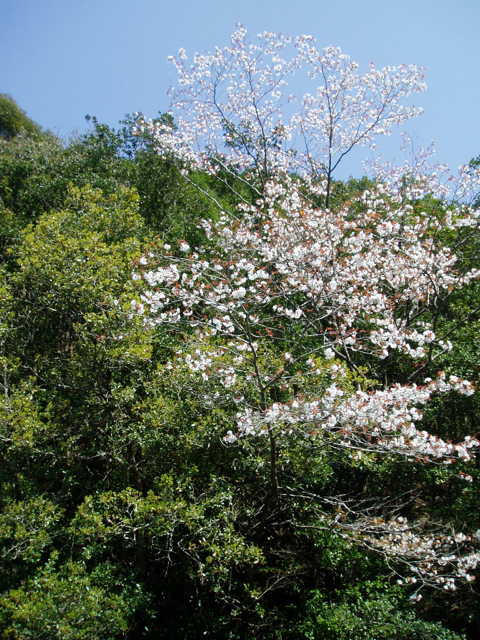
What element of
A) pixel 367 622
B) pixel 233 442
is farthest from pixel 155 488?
pixel 367 622

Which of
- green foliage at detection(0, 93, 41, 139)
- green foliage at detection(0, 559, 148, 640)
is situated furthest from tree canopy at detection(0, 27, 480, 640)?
green foliage at detection(0, 93, 41, 139)

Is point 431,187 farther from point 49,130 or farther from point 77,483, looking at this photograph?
point 49,130

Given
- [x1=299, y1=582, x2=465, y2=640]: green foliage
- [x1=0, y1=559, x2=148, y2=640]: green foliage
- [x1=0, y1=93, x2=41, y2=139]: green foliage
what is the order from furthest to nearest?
[x1=0, y1=93, x2=41, y2=139]: green foliage < [x1=299, y1=582, x2=465, y2=640]: green foliage < [x1=0, y1=559, x2=148, y2=640]: green foliage

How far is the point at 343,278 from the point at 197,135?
218 inches

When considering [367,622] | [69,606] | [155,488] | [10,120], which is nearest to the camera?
[69,606]

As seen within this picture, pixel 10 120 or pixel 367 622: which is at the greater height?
pixel 10 120

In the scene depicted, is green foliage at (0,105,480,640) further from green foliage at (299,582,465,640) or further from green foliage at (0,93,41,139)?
green foliage at (0,93,41,139)

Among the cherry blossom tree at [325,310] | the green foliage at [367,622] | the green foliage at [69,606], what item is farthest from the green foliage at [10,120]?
the green foliage at [367,622]

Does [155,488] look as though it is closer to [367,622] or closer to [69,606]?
[69,606]

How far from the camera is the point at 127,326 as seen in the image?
19.2 ft

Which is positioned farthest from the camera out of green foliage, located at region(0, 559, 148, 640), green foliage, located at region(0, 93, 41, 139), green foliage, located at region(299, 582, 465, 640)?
green foliage, located at region(0, 93, 41, 139)

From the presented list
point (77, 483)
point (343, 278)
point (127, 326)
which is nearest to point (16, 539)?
point (77, 483)

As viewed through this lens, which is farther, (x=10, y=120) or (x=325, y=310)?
(x=10, y=120)

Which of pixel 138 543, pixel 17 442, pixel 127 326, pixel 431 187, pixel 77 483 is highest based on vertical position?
pixel 431 187
